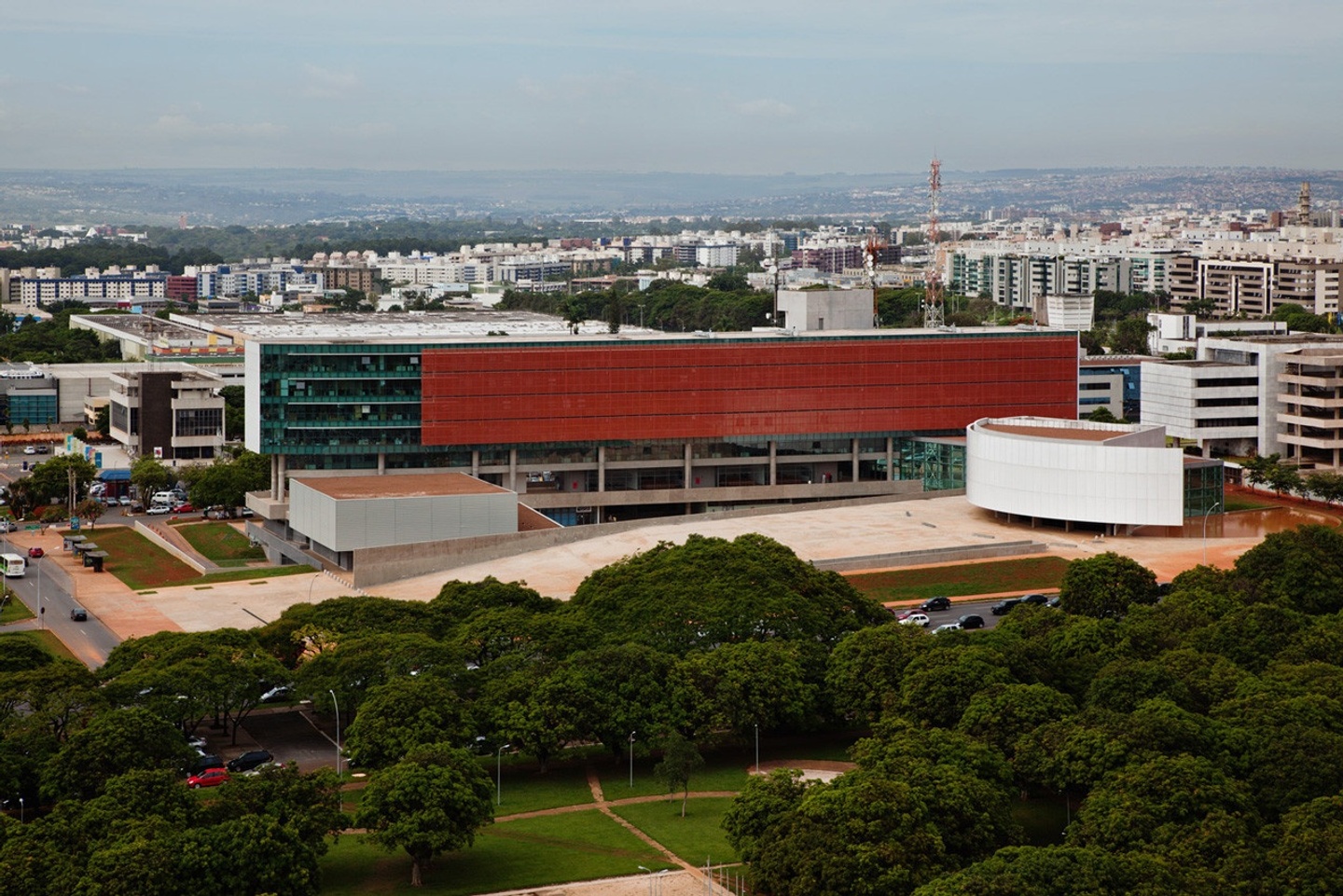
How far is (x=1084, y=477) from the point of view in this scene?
8319 cm

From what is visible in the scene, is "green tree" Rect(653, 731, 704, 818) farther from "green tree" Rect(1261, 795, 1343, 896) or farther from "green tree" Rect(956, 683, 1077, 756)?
"green tree" Rect(1261, 795, 1343, 896)

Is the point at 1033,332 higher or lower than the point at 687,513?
higher

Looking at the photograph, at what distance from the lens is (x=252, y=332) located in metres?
154

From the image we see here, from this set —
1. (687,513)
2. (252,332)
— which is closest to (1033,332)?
(687,513)

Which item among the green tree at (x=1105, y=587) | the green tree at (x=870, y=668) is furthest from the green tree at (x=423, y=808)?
the green tree at (x=1105, y=587)

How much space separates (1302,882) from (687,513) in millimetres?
56215

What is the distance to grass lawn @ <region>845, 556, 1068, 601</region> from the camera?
7425cm

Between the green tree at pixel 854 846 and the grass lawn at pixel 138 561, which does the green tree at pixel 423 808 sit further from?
the grass lawn at pixel 138 561

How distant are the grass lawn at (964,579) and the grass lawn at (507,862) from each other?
29525 mm

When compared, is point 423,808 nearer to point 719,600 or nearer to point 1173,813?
point 1173,813

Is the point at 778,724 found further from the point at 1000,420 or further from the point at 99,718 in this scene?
the point at 1000,420

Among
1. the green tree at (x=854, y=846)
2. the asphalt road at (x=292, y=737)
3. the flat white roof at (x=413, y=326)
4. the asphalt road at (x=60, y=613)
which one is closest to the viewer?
the green tree at (x=854, y=846)

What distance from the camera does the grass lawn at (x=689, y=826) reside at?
43.8 meters

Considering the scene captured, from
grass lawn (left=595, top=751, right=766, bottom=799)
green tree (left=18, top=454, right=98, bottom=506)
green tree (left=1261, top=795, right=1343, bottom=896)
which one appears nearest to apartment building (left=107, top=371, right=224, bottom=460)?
green tree (left=18, top=454, right=98, bottom=506)
